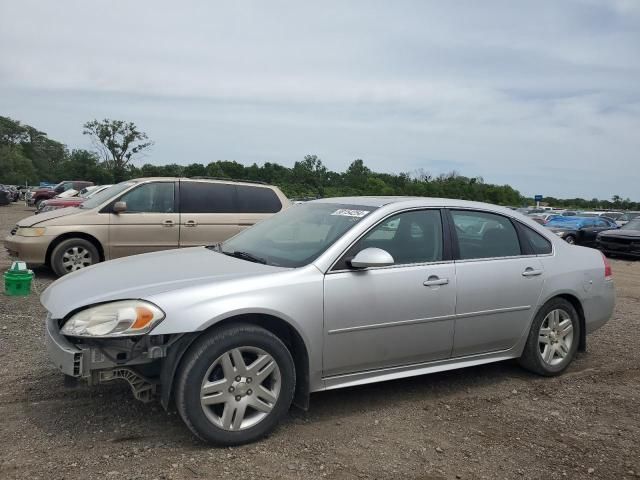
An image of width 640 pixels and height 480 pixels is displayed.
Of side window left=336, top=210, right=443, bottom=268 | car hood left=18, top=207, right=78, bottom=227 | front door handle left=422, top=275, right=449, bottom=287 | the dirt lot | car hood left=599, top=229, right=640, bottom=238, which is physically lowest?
the dirt lot

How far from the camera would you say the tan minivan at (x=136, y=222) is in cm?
848

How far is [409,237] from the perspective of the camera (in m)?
4.32

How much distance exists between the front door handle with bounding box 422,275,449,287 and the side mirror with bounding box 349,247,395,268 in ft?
1.55

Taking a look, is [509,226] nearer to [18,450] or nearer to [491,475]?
[491,475]

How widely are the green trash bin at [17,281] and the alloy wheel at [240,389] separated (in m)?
4.94

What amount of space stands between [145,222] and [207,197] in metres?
1.11

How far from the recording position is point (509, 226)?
4926mm

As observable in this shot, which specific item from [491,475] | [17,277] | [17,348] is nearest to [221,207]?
[17,277]

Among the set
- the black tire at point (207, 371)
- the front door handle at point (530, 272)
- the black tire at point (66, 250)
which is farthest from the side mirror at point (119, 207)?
the front door handle at point (530, 272)

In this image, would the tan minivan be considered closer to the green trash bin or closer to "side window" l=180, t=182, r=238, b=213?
"side window" l=180, t=182, r=238, b=213

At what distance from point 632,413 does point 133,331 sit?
12.0 ft

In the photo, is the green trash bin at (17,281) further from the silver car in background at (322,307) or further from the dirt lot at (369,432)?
the silver car in background at (322,307)

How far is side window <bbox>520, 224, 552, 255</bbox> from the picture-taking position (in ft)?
16.2

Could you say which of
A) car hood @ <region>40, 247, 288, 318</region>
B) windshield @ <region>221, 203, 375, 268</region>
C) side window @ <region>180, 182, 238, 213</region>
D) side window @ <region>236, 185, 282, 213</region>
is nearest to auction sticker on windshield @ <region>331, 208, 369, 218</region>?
windshield @ <region>221, 203, 375, 268</region>
